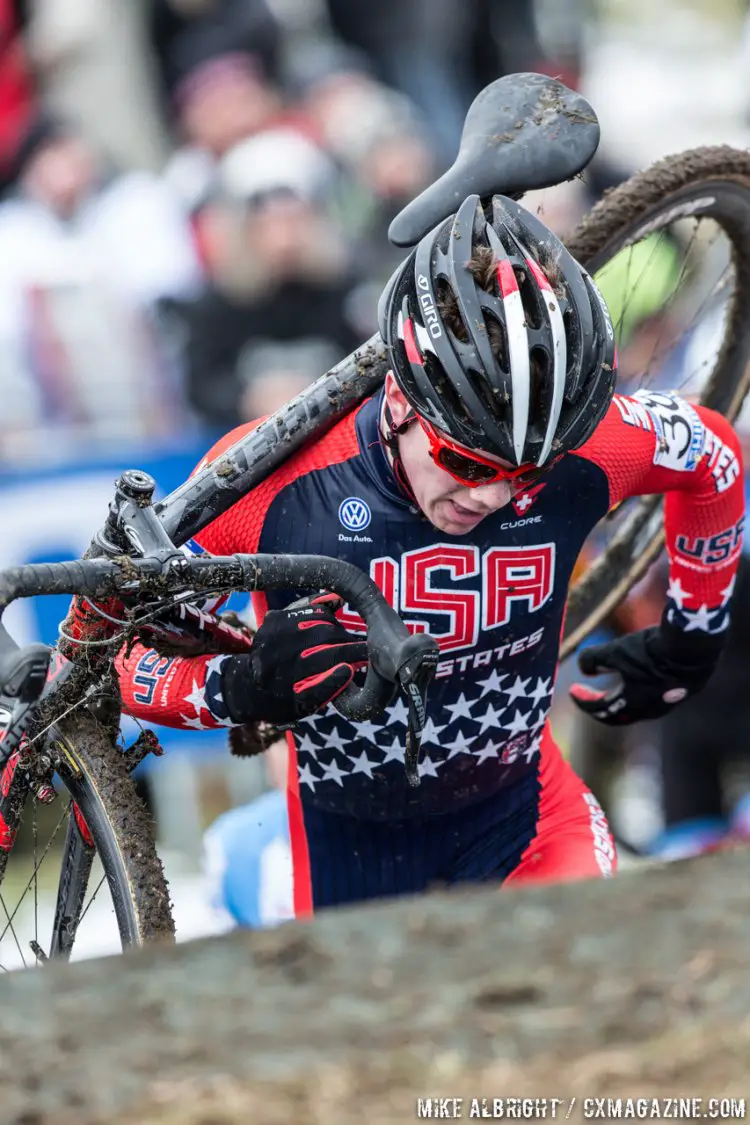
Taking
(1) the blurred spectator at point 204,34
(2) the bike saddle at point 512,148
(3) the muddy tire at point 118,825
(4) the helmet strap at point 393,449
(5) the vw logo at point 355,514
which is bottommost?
(1) the blurred spectator at point 204,34

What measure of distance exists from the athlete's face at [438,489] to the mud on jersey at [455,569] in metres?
0.13

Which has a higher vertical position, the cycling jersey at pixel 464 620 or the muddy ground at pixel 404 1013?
the muddy ground at pixel 404 1013

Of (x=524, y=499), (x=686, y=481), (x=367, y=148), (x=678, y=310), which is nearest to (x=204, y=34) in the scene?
(x=367, y=148)

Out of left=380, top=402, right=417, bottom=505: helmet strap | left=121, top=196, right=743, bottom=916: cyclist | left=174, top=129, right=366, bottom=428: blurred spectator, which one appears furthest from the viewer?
left=174, top=129, right=366, bottom=428: blurred spectator

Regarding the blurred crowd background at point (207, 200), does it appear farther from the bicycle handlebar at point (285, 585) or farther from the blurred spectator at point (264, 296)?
the bicycle handlebar at point (285, 585)

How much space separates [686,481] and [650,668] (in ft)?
2.08

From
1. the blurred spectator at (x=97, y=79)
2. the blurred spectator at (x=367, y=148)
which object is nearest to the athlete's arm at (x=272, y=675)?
the blurred spectator at (x=367, y=148)

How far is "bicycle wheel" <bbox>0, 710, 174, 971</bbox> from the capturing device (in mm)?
3756

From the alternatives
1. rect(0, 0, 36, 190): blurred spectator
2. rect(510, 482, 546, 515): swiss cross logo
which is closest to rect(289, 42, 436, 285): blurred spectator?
rect(0, 0, 36, 190): blurred spectator

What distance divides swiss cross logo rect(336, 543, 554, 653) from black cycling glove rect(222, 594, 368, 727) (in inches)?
12.6

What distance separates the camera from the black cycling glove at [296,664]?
147 inches

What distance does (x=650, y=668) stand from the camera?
16.3 ft

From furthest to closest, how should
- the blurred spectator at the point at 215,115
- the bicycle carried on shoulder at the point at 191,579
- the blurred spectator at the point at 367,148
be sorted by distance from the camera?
the blurred spectator at the point at 215,115 < the blurred spectator at the point at 367,148 < the bicycle carried on shoulder at the point at 191,579

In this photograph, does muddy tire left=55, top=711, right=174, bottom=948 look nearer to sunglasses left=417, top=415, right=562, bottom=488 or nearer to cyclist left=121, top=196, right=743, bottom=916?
cyclist left=121, top=196, right=743, bottom=916
